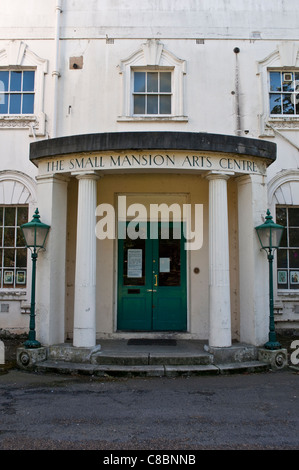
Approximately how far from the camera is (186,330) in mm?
9398

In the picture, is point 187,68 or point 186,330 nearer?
point 186,330

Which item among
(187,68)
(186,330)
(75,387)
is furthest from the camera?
(187,68)

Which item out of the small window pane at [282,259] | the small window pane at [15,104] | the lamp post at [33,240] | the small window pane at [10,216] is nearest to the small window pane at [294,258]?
the small window pane at [282,259]

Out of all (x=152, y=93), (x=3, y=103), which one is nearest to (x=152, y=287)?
(x=152, y=93)

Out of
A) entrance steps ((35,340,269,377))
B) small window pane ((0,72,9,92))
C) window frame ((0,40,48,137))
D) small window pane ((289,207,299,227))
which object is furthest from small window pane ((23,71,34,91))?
small window pane ((289,207,299,227))

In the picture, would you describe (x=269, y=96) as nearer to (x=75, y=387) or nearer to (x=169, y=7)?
(x=169, y=7)

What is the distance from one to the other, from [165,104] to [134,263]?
4133 millimetres

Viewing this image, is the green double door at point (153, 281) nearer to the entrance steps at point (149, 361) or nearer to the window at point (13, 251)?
the entrance steps at point (149, 361)

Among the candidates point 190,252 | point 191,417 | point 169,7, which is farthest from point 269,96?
point 191,417

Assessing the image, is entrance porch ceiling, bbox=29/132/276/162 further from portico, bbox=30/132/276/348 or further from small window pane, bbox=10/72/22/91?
small window pane, bbox=10/72/22/91

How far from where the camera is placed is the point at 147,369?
7.07 meters

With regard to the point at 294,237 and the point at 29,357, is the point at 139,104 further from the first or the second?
the point at 29,357

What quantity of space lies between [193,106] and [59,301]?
5.76 metres

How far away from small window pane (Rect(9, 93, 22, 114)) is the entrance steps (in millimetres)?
6188
